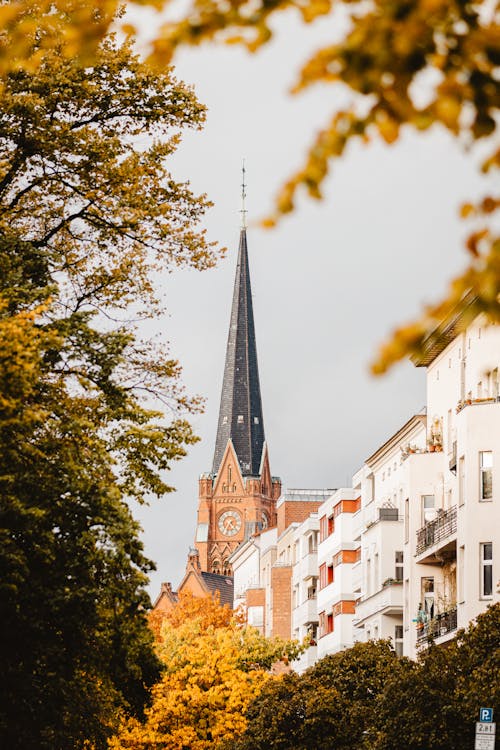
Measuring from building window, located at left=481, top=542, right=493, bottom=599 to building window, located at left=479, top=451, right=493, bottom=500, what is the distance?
1.52m

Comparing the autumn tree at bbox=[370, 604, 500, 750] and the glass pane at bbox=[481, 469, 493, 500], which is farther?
the glass pane at bbox=[481, 469, 493, 500]

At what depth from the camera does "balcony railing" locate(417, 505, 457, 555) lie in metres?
50.5

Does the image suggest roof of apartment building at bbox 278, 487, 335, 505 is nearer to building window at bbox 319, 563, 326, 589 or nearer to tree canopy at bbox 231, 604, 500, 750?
building window at bbox 319, 563, 326, 589

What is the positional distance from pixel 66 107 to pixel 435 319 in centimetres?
2323

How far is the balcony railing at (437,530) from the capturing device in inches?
1988

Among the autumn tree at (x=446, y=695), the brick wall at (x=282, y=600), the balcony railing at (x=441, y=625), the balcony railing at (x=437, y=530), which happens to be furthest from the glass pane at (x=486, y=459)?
the brick wall at (x=282, y=600)

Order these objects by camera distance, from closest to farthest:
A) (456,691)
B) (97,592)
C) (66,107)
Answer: (97,592) → (66,107) → (456,691)

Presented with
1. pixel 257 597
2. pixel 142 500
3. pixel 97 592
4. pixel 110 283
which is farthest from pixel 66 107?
pixel 257 597

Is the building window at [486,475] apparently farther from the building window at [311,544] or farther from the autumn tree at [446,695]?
the building window at [311,544]

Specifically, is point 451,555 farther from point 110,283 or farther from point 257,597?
point 257,597

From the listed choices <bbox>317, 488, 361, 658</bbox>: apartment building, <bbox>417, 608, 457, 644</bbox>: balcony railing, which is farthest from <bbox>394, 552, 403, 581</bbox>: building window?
<bbox>317, 488, 361, 658</bbox>: apartment building

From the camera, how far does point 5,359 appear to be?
21844mm

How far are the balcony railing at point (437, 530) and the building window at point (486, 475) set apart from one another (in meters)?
1.75

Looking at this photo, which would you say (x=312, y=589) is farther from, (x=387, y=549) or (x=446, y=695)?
(x=446, y=695)
